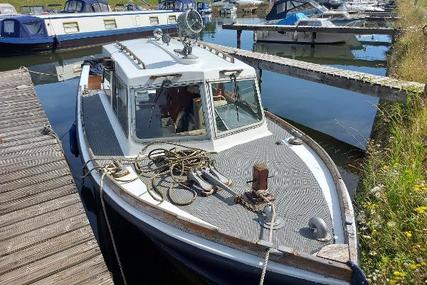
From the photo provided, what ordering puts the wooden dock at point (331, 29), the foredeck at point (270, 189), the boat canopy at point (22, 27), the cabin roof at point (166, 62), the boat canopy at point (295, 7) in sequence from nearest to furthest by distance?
1. the foredeck at point (270, 189)
2. the cabin roof at point (166, 62)
3. the wooden dock at point (331, 29)
4. the boat canopy at point (22, 27)
5. the boat canopy at point (295, 7)

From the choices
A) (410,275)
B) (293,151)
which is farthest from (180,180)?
(410,275)

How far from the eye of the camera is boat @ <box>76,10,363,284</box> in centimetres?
426

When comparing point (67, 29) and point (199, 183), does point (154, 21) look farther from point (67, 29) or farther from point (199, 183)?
point (199, 183)

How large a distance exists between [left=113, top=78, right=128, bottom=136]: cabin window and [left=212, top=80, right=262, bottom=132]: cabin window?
5.18 ft

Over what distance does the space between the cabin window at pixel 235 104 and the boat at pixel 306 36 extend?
20736 millimetres

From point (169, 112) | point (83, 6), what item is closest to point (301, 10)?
point (83, 6)

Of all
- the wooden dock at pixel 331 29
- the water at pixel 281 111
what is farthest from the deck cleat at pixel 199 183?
the wooden dock at pixel 331 29

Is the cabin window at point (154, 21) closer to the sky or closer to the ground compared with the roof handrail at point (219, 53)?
closer to the sky

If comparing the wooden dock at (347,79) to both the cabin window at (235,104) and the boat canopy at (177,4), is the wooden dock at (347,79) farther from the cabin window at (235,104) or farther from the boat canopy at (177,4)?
the boat canopy at (177,4)

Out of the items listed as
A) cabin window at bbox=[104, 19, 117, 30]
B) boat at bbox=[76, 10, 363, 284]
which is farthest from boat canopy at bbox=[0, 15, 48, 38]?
boat at bbox=[76, 10, 363, 284]

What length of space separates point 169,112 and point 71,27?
72.4 ft

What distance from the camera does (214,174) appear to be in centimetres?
562

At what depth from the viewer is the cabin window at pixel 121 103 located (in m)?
6.42

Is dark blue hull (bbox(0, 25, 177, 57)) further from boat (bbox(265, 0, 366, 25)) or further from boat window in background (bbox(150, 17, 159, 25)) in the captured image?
boat (bbox(265, 0, 366, 25))
